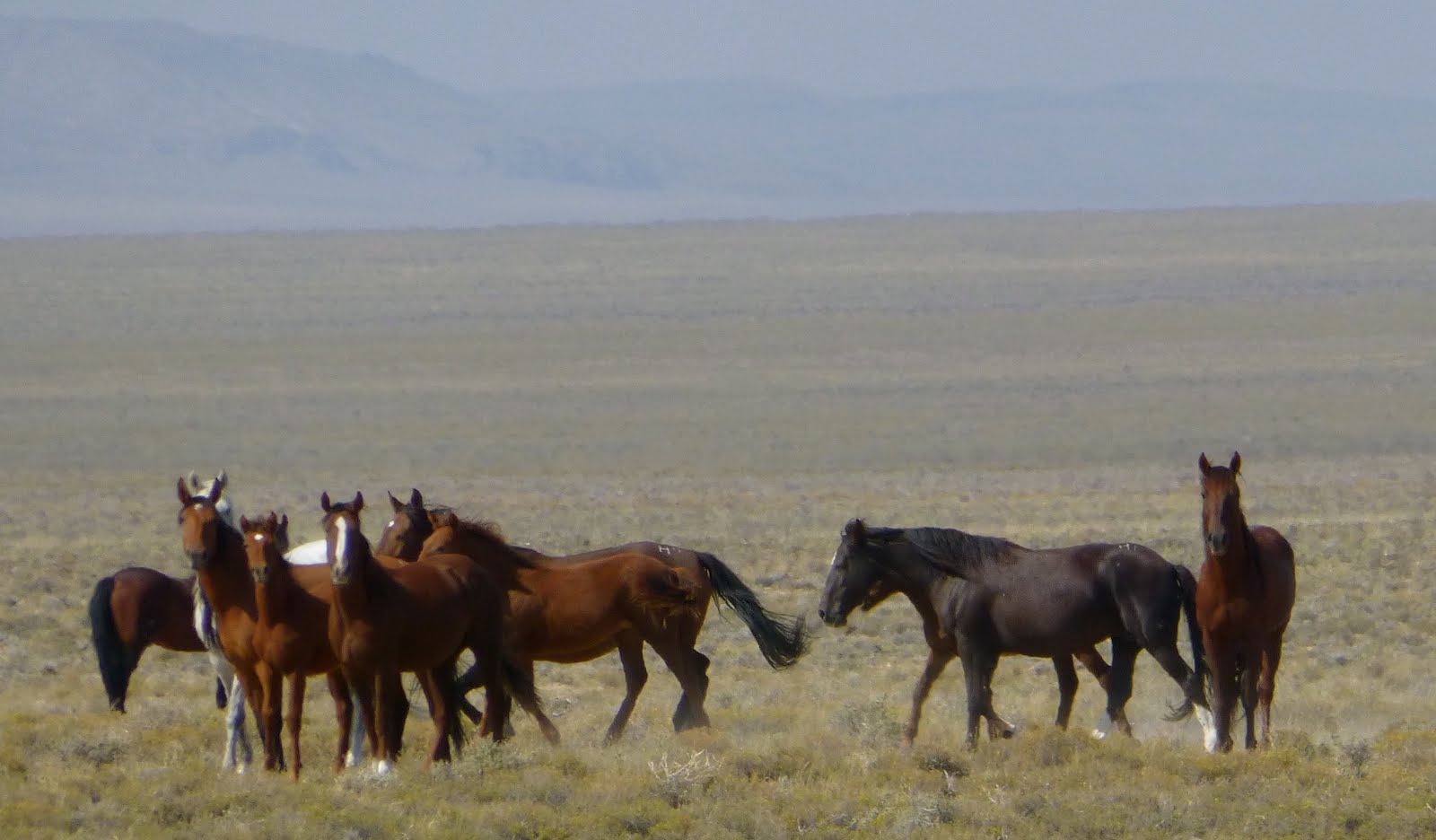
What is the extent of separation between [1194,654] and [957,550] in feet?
4.15

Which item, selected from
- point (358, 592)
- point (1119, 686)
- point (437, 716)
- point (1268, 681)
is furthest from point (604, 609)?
point (1268, 681)

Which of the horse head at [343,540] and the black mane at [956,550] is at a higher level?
the horse head at [343,540]

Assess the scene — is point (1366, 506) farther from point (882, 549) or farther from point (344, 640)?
point (344, 640)

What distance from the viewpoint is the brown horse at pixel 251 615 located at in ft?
27.8

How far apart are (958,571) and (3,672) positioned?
26.1ft

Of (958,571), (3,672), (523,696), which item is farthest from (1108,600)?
(3,672)

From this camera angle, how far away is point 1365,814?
7867 mm

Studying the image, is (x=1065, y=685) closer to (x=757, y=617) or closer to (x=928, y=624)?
(x=928, y=624)

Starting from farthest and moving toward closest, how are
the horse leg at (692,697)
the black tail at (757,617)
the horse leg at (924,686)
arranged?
the black tail at (757,617), the horse leg at (692,697), the horse leg at (924,686)

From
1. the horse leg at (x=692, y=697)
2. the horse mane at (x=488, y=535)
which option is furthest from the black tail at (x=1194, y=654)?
the horse mane at (x=488, y=535)

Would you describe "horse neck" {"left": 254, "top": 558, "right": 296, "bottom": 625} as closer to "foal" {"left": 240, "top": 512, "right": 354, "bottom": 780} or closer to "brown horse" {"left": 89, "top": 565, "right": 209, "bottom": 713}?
"foal" {"left": 240, "top": 512, "right": 354, "bottom": 780}

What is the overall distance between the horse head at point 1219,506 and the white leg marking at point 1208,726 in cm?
90

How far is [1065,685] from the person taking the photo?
9.81 meters

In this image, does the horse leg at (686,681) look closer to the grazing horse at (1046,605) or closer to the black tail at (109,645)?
the grazing horse at (1046,605)
